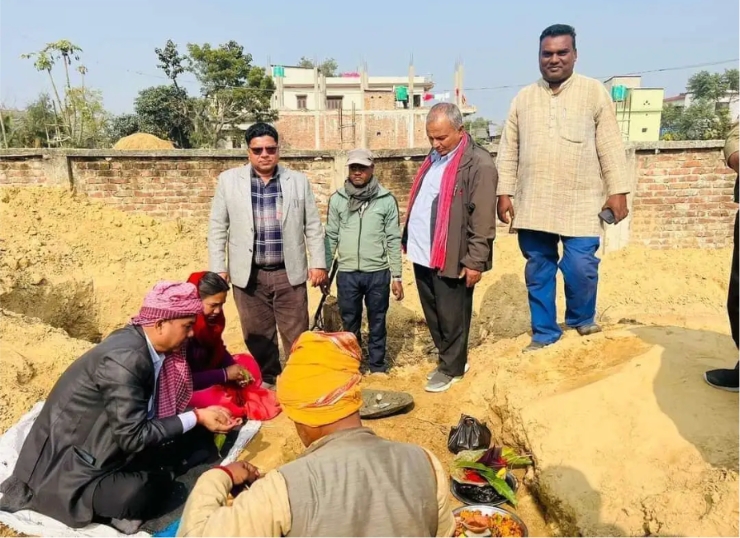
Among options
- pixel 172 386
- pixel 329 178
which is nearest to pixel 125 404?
pixel 172 386

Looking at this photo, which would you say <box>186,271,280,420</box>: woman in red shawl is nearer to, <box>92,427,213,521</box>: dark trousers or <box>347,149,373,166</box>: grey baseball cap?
<box>92,427,213,521</box>: dark trousers

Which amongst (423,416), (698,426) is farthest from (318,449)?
(423,416)

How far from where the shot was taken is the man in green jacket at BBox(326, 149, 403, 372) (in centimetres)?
438

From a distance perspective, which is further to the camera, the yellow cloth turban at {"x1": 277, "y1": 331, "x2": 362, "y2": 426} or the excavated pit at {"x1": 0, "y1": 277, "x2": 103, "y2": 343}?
the excavated pit at {"x1": 0, "y1": 277, "x2": 103, "y2": 343}

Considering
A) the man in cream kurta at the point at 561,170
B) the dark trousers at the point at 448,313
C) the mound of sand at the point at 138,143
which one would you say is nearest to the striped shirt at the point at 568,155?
the man in cream kurta at the point at 561,170

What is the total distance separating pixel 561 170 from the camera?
11.8ft

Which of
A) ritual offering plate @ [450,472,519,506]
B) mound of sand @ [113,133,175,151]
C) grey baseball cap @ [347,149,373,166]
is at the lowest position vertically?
ritual offering plate @ [450,472,519,506]

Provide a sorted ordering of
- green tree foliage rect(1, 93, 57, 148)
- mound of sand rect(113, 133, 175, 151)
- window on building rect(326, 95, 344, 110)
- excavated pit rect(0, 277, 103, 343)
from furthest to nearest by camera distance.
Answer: window on building rect(326, 95, 344, 110) < green tree foliage rect(1, 93, 57, 148) < mound of sand rect(113, 133, 175, 151) < excavated pit rect(0, 277, 103, 343)

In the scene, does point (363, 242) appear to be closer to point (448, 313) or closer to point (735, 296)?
point (448, 313)

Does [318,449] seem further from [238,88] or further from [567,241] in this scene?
[238,88]

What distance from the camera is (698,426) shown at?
8.11ft

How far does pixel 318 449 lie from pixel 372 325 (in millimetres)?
3164

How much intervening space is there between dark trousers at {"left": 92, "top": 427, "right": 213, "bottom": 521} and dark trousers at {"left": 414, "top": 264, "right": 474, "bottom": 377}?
2090mm

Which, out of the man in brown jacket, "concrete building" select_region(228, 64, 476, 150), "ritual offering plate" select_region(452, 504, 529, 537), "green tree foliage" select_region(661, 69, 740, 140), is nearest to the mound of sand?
the man in brown jacket
